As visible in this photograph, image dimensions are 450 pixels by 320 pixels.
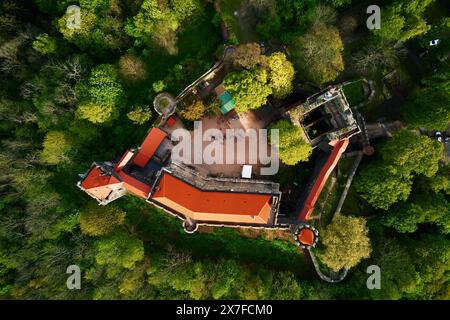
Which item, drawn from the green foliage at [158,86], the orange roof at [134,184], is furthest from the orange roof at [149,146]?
the green foliage at [158,86]

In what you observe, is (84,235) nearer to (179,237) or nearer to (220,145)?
(179,237)

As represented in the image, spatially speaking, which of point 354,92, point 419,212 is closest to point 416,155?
point 419,212

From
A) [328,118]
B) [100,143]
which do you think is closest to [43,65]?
[100,143]

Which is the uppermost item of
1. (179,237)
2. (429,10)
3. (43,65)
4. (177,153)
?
(429,10)

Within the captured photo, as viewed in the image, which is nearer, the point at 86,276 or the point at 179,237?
the point at 86,276

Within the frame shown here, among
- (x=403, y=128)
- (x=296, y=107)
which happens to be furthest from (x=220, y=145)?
(x=403, y=128)

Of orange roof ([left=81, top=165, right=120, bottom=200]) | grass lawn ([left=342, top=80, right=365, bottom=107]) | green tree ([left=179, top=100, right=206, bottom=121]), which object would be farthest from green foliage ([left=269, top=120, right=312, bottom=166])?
orange roof ([left=81, top=165, right=120, bottom=200])

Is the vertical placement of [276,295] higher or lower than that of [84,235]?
lower
